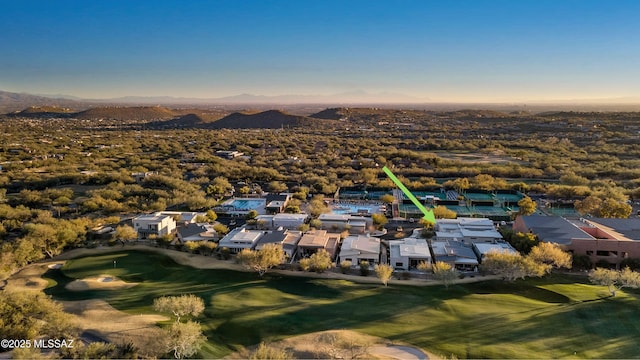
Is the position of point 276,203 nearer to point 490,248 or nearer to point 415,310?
point 490,248

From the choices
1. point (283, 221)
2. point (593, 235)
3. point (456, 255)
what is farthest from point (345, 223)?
point (593, 235)

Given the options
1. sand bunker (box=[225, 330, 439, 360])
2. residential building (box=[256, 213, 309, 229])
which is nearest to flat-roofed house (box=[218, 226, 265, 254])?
residential building (box=[256, 213, 309, 229])

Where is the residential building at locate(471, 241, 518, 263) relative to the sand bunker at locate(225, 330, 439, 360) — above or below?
above

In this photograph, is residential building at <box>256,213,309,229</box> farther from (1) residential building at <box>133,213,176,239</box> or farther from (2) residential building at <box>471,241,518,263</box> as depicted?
(2) residential building at <box>471,241,518,263</box>

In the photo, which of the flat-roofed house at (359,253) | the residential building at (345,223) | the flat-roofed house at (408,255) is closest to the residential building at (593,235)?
the flat-roofed house at (408,255)

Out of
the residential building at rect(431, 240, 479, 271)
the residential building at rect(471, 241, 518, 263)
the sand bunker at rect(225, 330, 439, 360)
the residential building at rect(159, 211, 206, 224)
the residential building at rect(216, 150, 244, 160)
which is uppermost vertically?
the residential building at rect(216, 150, 244, 160)

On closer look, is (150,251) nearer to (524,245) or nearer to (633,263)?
(524,245)

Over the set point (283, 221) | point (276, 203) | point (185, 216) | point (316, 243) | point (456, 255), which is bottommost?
point (456, 255)
